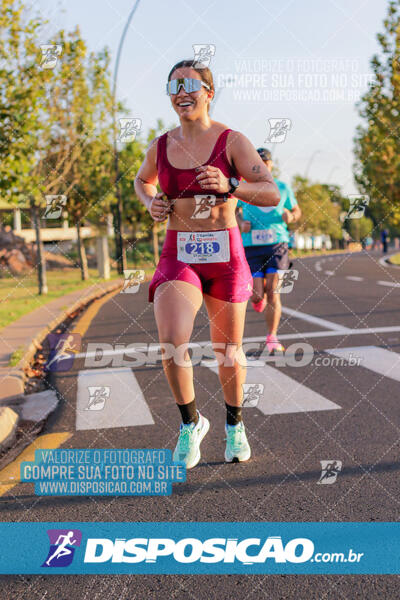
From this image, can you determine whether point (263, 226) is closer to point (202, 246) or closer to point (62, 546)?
point (202, 246)

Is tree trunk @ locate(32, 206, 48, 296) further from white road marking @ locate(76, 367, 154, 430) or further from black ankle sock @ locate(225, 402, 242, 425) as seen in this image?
black ankle sock @ locate(225, 402, 242, 425)

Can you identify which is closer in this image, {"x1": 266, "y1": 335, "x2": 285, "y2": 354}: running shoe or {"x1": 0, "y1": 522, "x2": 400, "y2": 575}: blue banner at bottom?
{"x1": 0, "y1": 522, "x2": 400, "y2": 575}: blue banner at bottom

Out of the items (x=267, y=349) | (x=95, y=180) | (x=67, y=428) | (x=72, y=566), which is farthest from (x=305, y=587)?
(x=95, y=180)

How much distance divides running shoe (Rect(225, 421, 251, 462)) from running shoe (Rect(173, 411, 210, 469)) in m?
0.19

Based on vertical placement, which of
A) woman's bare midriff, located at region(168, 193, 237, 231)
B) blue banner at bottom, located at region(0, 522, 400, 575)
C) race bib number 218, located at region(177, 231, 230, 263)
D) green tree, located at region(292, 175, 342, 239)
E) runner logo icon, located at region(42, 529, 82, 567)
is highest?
woman's bare midriff, located at region(168, 193, 237, 231)

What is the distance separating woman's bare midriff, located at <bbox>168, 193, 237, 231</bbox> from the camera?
3566mm

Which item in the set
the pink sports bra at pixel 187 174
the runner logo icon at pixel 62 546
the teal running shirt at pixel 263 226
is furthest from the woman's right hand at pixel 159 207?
the teal running shirt at pixel 263 226

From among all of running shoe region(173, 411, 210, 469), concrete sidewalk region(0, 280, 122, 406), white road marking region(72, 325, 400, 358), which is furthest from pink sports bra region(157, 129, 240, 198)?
white road marking region(72, 325, 400, 358)

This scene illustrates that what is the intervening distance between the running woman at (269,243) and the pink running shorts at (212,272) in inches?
140

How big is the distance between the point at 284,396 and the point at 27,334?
4.57 m

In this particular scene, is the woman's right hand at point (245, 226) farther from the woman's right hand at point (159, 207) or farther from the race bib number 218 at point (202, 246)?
the woman's right hand at point (159, 207)

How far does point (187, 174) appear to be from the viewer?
3.53 metres

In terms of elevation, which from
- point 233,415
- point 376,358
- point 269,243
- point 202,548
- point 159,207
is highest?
point 159,207

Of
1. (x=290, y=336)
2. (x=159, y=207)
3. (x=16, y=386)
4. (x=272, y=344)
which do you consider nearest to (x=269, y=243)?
(x=272, y=344)
